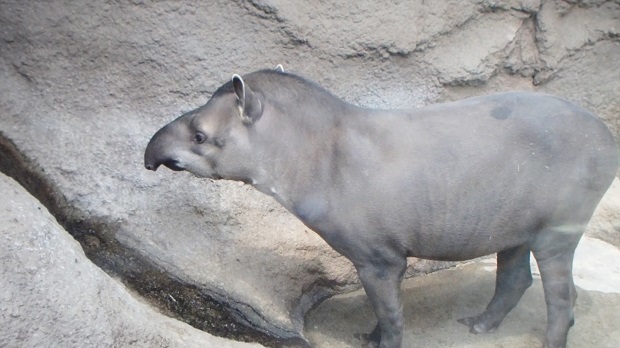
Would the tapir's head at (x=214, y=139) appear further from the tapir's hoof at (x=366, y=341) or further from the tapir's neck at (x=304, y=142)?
the tapir's hoof at (x=366, y=341)

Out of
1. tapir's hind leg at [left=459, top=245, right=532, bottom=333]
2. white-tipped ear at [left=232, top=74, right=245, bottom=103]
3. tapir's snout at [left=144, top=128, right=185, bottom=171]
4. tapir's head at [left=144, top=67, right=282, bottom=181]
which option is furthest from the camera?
tapir's hind leg at [left=459, top=245, right=532, bottom=333]

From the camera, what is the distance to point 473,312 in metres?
5.14

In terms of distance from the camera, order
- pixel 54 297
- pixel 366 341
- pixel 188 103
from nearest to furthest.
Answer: pixel 54 297 < pixel 366 341 < pixel 188 103

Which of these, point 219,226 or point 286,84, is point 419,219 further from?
point 219,226

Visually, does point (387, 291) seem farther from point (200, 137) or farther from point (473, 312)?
point (200, 137)

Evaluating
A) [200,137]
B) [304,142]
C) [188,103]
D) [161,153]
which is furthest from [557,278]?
[188,103]

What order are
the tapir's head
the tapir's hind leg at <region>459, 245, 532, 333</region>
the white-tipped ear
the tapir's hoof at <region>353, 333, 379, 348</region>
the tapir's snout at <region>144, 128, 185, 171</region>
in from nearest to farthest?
1. the white-tipped ear
2. the tapir's head
3. the tapir's snout at <region>144, 128, 185, 171</region>
4. the tapir's hoof at <region>353, 333, 379, 348</region>
5. the tapir's hind leg at <region>459, 245, 532, 333</region>

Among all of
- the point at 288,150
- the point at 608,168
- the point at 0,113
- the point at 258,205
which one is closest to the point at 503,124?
the point at 608,168

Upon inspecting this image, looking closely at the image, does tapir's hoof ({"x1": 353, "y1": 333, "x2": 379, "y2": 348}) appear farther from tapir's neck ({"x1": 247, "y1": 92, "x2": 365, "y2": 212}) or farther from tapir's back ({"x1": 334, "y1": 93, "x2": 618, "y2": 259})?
tapir's neck ({"x1": 247, "y1": 92, "x2": 365, "y2": 212})

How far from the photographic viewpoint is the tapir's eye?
4336 mm

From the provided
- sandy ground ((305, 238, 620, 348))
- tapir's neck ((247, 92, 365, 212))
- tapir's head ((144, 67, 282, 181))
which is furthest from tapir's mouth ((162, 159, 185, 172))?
sandy ground ((305, 238, 620, 348))

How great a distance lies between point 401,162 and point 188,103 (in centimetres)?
168

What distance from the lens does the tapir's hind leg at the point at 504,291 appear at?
4.96m

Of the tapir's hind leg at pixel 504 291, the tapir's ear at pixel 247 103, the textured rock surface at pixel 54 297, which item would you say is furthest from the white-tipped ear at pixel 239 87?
the tapir's hind leg at pixel 504 291
